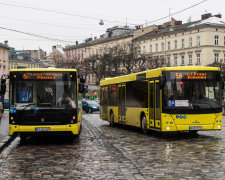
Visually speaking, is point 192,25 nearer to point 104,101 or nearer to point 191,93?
point 104,101

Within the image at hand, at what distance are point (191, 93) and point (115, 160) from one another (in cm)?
632

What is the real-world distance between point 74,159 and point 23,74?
4.69 metres

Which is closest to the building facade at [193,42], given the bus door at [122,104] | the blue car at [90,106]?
the blue car at [90,106]

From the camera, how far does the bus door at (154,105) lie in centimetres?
1609

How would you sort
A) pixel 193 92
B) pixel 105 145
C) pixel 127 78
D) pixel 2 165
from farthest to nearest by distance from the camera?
pixel 127 78, pixel 193 92, pixel 105 145, pixel 2 165

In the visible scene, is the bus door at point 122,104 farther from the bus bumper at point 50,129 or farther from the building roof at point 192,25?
the building roof at point 192,25

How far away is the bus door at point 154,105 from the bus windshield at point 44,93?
11.0 feet

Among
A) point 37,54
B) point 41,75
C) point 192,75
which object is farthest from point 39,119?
point 37,54

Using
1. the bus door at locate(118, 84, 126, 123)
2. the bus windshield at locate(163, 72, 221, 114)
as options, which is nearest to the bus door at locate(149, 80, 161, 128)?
the bus windshield at locate(163, 72, 221, 114)

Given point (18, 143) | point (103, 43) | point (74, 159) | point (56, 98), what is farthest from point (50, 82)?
point (103, 43)

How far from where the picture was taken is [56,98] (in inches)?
554

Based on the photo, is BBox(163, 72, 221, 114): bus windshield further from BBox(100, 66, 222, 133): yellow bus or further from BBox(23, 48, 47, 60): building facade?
BBox(23, 48, 47, 60): building facade

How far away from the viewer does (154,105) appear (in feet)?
54.1

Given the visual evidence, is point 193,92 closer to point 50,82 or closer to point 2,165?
point 50,82
